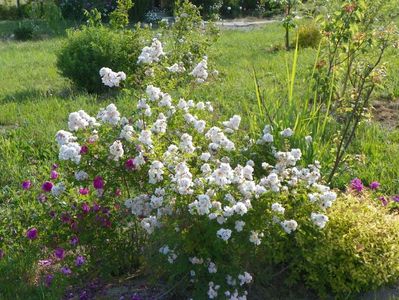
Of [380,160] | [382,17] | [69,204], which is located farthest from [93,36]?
[69,204]

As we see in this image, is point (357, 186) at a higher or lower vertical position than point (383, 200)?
higher

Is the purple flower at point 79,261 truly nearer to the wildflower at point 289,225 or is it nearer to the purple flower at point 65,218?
the purple flower at point 65,218

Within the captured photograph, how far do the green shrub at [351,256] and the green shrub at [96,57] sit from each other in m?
4.83

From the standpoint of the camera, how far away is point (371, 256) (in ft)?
11.5

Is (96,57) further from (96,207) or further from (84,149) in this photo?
(84,149)

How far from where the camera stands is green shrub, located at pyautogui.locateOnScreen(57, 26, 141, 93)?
26.6 ft

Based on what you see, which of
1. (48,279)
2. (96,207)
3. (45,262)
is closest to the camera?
(96,207)

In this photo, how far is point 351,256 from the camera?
349cm

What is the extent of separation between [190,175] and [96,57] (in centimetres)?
531

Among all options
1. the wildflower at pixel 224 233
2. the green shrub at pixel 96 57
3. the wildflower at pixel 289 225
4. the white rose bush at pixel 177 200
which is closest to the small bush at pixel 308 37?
the green shrub at pixel 96 57

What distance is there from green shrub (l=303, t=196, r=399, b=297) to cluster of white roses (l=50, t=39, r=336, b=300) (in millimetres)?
310

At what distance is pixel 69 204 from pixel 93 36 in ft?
16.3

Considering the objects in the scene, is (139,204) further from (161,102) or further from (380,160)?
(380,160)

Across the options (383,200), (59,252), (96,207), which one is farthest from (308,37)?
(59,252)
